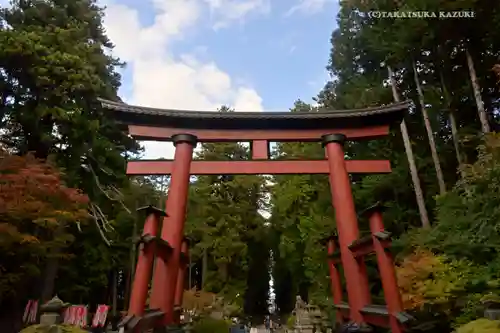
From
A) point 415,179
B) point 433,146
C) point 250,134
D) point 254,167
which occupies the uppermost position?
point 433,146

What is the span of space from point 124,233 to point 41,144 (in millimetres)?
9323

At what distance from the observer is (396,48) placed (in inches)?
496

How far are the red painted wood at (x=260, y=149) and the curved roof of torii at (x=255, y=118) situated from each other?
334 millimetres

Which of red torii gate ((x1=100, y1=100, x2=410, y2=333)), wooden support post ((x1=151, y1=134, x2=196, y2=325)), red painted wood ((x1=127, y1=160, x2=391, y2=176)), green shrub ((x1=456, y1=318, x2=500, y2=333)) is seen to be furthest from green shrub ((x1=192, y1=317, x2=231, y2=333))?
green shrub ((x1=456, y1=318, x2=500, y2=333))

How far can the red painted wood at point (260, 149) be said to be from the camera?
8719 mm

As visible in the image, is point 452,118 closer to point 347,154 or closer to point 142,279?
point 347,154

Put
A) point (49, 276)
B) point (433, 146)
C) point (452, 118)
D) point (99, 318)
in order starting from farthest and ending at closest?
1. point (99, 318)
2. point (49, 276)
3. point (433, 146)
4. point (452, 118)

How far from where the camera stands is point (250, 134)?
8.85m

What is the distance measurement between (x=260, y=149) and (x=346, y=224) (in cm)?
248

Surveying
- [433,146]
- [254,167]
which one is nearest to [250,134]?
[254,167]

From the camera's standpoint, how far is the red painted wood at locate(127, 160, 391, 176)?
838 centimetres

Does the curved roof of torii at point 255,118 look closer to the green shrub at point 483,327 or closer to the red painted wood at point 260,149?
the red painted wood at point 260,149

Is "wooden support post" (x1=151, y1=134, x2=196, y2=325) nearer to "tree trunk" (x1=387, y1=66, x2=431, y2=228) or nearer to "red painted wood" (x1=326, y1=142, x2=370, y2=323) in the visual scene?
"red painted wood" (x1=326, y1=142, x2=370, y2=323)

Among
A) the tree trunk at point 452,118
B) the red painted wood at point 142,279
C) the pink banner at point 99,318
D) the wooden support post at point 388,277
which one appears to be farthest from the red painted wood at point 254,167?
the pink banner at point 99,318
